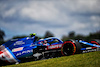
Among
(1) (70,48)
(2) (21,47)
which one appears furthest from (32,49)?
(1) (70,48)

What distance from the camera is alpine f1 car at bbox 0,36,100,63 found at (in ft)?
22.1

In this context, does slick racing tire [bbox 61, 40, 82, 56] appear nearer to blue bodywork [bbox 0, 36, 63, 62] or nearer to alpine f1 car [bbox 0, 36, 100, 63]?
alpine f1 car [bbox 0, 36, 100, 63]

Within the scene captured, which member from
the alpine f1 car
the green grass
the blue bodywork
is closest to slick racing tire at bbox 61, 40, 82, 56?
the alpine f1 car

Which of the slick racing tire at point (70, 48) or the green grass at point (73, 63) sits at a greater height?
the slick racing tire at point (70, 48)

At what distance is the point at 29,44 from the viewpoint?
746 centimetres

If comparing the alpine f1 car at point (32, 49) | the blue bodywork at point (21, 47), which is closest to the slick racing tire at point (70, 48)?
the alpine f1 car at point (32, 49)

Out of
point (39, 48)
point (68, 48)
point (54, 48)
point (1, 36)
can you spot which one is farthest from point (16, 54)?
point (1, 36)

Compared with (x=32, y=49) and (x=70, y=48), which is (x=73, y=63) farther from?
(x=32, y=49)

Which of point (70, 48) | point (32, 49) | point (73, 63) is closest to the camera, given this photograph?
point (73, 63)

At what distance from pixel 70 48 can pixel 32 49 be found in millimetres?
2113

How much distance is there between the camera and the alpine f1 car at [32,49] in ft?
22.1

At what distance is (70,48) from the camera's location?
7.46m

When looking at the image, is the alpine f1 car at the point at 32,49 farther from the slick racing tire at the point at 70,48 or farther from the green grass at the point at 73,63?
the green grass at the point at 73,63

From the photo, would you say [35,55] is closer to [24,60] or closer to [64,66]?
[24,60]
